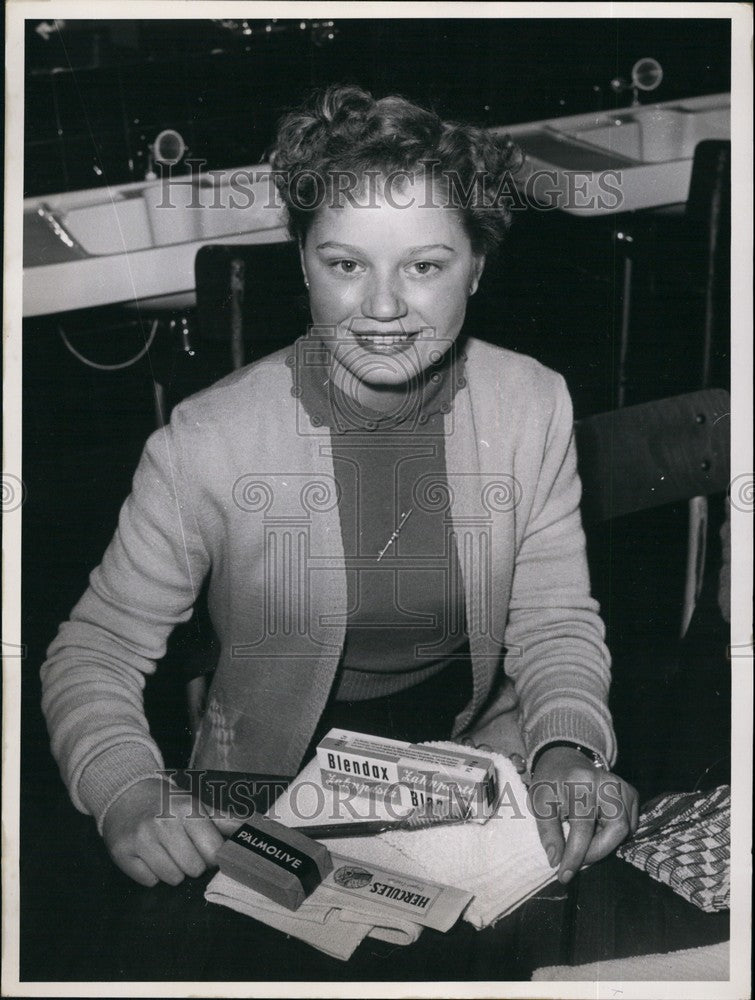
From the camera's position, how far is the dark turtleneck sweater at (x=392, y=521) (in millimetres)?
1023

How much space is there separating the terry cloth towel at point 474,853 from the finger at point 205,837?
68 mm

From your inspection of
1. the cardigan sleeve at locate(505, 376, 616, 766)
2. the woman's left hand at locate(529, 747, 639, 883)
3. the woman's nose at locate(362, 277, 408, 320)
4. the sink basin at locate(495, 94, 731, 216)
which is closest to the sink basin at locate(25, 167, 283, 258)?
the woman's nose at locate(362, 277, 408, 320)

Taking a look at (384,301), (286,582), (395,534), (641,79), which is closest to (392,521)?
(395,534)

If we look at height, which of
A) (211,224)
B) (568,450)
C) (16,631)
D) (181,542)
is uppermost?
(211,224)

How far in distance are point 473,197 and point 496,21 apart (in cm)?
20

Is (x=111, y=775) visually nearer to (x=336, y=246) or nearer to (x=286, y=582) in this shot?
(x=286, y=582)

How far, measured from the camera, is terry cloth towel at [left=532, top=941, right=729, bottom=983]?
2.81 feet

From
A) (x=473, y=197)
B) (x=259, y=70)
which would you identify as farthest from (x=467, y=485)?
(x=259, y=70)

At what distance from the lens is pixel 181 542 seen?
3.26ft

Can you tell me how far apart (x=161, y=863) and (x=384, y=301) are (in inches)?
24.3

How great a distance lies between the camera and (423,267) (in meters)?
0.97

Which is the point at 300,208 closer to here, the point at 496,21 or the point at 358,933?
the point at 496,21

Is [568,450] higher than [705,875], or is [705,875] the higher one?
[568,450]

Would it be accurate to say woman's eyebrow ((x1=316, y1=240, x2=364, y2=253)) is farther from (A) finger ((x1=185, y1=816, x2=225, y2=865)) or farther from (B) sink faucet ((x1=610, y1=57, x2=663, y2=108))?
(A) finger ((x1=185, y1=816, x2=225, y2=865))
